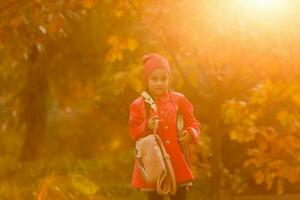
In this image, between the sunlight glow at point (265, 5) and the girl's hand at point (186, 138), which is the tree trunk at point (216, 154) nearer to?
the sunlight glow at point (265, 5)

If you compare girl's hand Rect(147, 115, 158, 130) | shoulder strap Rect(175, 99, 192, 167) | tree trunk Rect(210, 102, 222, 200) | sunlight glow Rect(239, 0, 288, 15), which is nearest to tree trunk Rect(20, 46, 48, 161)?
tree trunk Rect(210, 102, 222, 200)

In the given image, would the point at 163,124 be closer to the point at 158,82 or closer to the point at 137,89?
the point at 158,82

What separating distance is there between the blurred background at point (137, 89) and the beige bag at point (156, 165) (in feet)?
6.66

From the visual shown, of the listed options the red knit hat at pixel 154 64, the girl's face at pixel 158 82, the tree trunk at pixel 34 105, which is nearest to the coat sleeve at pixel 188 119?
the girl's face at pixel 158 82

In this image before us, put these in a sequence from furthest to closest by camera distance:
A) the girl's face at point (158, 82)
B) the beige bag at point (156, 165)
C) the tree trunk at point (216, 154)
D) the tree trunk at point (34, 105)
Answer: the tree trunk at point (34, 105) → the tree trunk at point (216, 154) → the girl's face at point (158, 82) → the beige bag at point (156, 165)

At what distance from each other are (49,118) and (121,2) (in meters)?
11.4

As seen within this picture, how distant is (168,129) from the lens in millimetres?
5656

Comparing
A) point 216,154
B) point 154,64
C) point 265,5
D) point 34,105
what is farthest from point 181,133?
point 34,105

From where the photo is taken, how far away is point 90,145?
18375 mm

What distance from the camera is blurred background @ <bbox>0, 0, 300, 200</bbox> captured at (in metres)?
7.39

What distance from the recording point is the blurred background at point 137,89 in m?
7.39

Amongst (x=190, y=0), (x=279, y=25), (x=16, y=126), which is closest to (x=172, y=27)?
(x=190, y=0)

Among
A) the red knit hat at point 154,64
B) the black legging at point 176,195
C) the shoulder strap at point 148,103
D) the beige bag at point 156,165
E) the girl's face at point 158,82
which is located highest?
the red knit hat at point 154,64

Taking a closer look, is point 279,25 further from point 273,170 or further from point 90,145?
point 90,145
